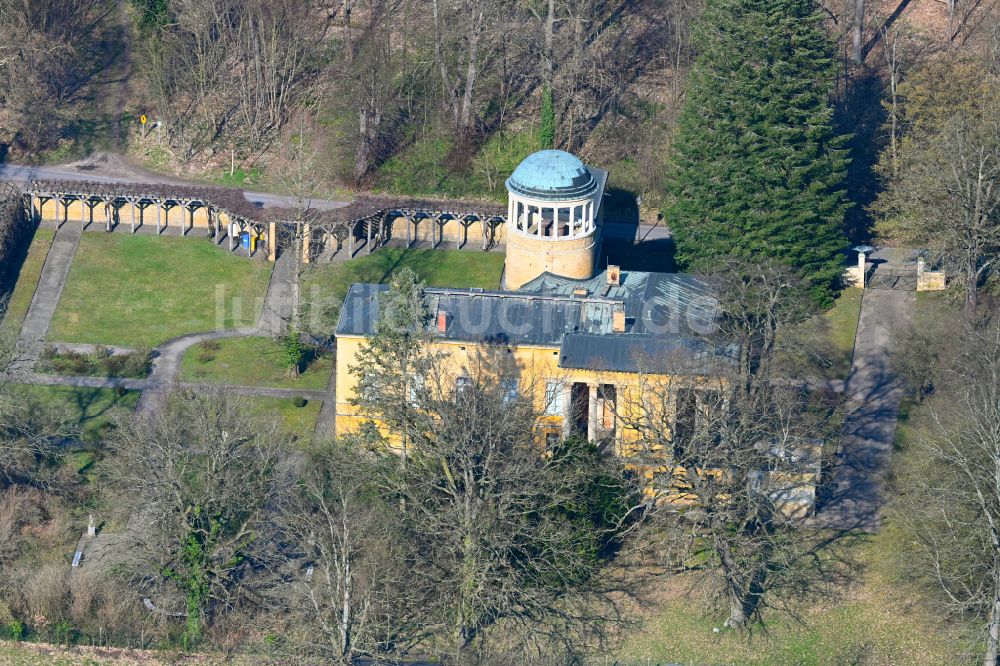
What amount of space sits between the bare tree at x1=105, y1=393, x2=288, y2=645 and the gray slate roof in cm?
996

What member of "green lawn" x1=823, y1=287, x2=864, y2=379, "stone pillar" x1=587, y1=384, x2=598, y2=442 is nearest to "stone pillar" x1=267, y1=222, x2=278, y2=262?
"stone pillar" x1=587, y1=384, x2=598, y2=442

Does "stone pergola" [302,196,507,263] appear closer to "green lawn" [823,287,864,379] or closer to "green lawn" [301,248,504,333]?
"green lawn" [301,248,504,333]

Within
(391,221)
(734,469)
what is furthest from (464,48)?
(734,469)

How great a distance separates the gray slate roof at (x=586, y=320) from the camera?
327 feet

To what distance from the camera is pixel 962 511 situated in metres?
91.8

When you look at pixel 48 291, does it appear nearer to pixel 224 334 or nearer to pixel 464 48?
pixel 224 334

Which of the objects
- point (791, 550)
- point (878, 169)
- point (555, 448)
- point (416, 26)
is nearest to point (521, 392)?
point (555, 448)

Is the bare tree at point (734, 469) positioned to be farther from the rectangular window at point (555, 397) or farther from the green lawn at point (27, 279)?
the green lawn at point (27, 279)

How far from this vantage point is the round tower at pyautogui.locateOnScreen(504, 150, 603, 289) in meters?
110

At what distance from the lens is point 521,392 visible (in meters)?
101

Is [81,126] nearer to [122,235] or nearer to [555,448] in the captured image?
[122,235]

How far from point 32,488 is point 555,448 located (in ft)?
91.9

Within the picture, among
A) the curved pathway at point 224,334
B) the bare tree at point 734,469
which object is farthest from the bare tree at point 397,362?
the curved pathway at point 224,334

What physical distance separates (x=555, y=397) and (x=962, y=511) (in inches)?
843
